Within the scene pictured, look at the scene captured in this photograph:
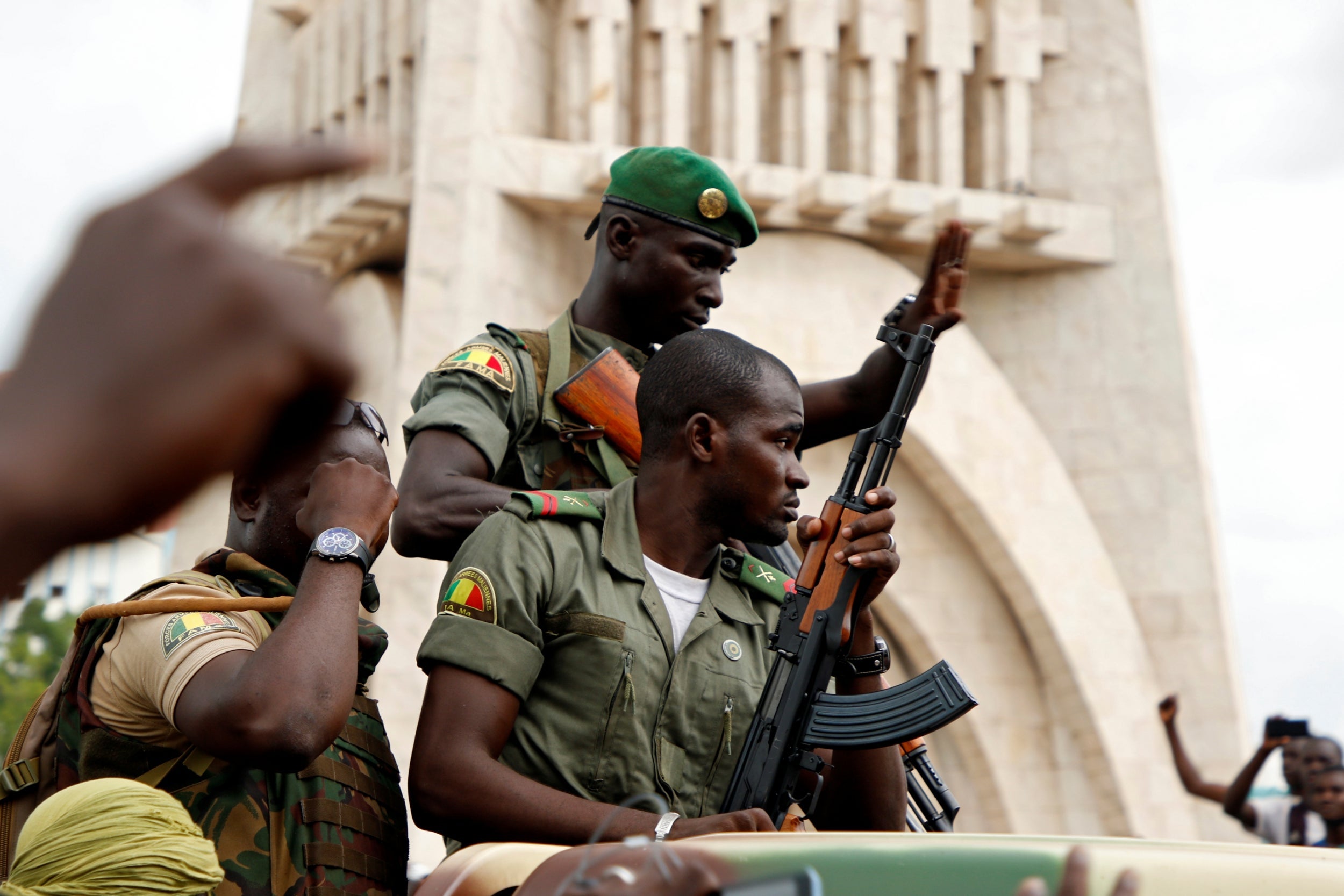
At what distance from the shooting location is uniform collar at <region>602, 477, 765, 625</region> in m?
2.86

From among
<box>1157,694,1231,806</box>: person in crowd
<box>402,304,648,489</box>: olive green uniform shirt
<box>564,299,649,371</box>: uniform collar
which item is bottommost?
<box>1157,694,1231,806</box>: person in crowd

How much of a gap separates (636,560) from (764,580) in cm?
34

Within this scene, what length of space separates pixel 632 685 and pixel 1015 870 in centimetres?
122

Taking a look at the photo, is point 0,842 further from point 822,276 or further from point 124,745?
point 822,276

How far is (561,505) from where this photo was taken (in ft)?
9.50

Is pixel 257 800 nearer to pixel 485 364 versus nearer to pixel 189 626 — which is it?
pixel 189 626

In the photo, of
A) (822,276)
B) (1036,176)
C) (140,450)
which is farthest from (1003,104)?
(140,450)

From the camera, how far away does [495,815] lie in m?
2.51

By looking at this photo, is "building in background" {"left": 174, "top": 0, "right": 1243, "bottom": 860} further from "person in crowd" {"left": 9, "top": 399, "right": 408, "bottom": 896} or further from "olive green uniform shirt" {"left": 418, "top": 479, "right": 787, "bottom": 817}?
"person in crowd" {"left": 9, "top": 399, "right": 408, "bottom": 896}

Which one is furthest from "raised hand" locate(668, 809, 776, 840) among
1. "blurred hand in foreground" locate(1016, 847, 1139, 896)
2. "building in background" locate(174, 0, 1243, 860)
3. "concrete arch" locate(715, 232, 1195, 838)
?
"concrete arch" locate(715, 232, 1195, 838)

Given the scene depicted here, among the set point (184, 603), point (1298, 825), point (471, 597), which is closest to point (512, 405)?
point (471, 597)

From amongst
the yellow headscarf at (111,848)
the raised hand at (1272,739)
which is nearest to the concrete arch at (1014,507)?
the raised hand at (1272,739)

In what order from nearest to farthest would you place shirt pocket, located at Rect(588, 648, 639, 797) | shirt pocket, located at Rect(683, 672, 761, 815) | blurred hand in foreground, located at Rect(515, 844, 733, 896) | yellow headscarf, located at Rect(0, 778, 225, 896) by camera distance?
1. blurred hand in foreground, located at Rect(515, 844, 733, 896)
2. yellow headscarf, located at Rect(0, 778, 225, 896)
3. shirt pocket, located at Rect(588, 648, 639, 797)
4. shirt pocket, located at Rect(683, 672, 761, 815)

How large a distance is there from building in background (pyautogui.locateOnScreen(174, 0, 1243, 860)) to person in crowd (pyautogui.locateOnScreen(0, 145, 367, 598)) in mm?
11000
